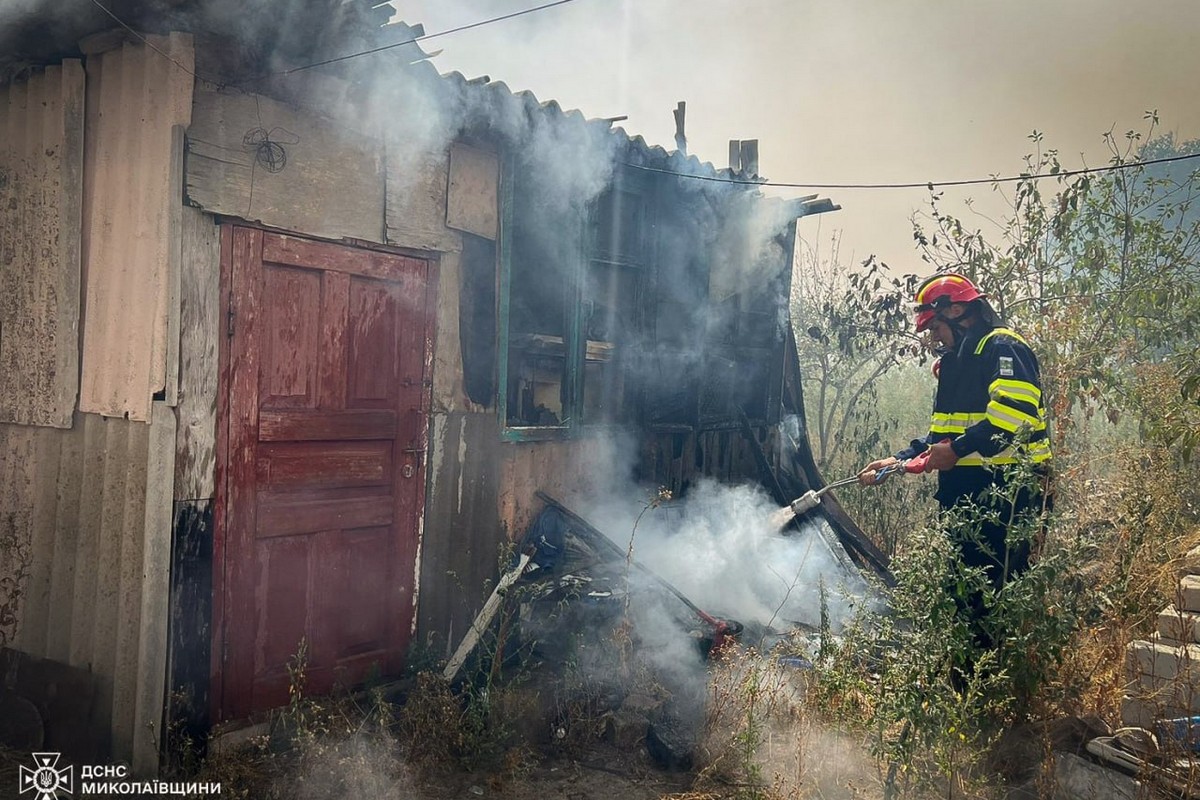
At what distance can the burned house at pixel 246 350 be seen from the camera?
4.02 metres

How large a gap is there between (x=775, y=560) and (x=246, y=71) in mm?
5334

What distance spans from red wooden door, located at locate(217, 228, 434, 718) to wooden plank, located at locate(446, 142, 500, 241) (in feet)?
1.57

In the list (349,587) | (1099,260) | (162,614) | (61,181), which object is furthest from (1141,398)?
(61,181)

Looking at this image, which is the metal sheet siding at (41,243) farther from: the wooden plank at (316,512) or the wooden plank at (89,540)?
the wooden plank at (316,512)

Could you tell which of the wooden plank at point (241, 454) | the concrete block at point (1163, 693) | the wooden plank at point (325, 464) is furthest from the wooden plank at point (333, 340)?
the concrete block at point (1163, 693)

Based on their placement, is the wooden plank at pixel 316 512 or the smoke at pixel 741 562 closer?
the wooden plank at pixel 316 512

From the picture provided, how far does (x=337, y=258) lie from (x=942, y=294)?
3.77 m

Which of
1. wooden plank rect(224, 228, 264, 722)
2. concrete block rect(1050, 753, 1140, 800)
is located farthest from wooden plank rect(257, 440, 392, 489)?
concrete block rect(1050, 753, 1140, 800)

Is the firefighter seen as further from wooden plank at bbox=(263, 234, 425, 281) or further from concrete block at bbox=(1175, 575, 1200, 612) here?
wooden plank at bbox=(263, 234, 425, 281)

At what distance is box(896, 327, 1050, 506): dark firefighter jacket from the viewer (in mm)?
4461

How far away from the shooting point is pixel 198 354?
4113 mm

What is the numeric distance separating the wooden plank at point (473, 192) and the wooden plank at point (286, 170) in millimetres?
549

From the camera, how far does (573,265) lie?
621cm

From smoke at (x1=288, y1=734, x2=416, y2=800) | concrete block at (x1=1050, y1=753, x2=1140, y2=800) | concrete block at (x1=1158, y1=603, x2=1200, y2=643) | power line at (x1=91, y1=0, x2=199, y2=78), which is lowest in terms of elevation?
smoke at (x1=288, y1=734, x2=416, y2=800)
